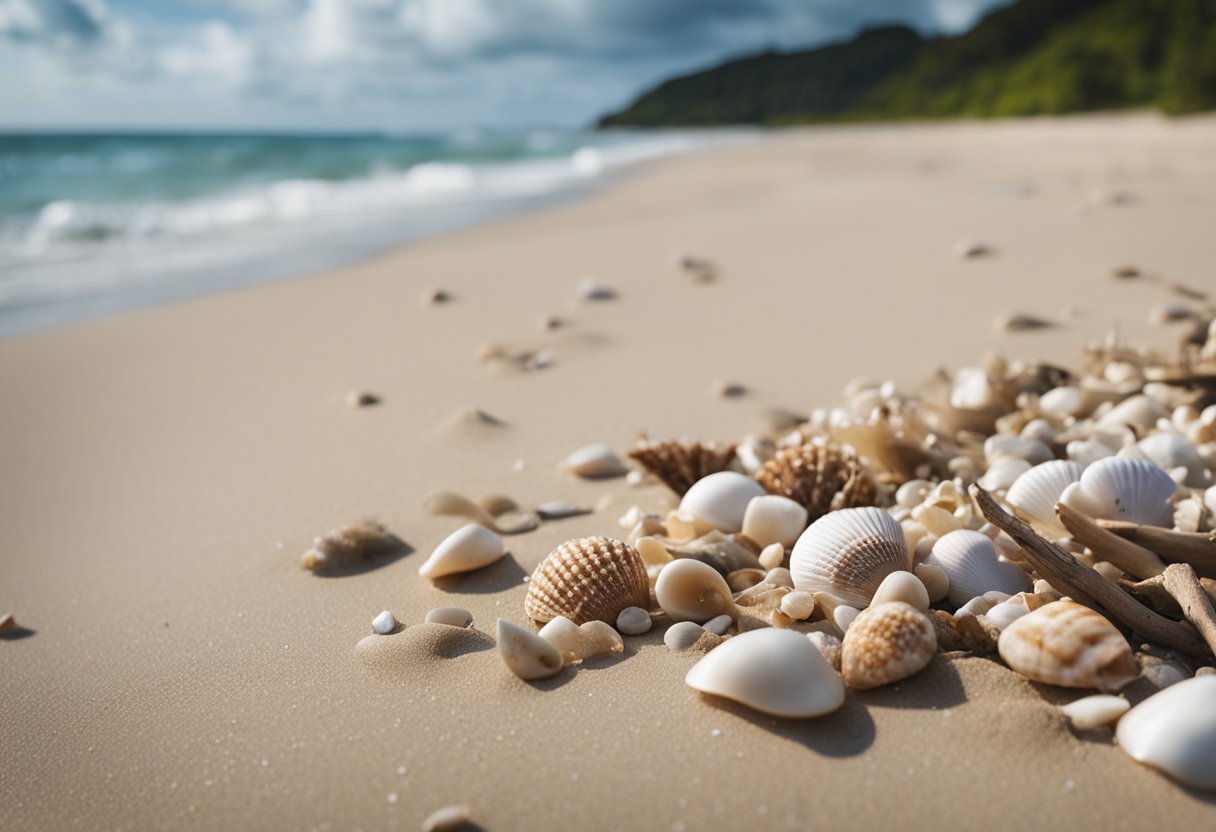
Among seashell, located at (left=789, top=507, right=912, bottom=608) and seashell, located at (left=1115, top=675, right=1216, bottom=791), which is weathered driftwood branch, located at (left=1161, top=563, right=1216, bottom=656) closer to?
seashell, located at (left=1115, top=675, right=1216, bottom=791)

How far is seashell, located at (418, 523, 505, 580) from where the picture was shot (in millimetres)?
2021

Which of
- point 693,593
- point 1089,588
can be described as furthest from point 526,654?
point 1089,588

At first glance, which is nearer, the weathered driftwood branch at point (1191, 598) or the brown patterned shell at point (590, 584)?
the weathered driftwood branch at point (1191, 598)

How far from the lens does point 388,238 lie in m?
7.81

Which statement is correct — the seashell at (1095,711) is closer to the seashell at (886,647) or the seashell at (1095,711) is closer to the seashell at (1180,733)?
the seashell at (1180,733)

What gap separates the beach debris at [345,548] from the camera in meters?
2.15

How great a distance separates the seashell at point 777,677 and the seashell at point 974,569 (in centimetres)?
43

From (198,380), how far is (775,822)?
3.25 metres

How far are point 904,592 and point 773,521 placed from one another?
16.1 inches

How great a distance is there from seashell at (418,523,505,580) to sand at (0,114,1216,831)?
59mm

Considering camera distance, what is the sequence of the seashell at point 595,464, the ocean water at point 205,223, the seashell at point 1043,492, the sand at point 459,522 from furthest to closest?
the ocean water at point 205,223 → the seashell at point 595,464 → the seashell at point 1043,492 → the sand at point 459,522

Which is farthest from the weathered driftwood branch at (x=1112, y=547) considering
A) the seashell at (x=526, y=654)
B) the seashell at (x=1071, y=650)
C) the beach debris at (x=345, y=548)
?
the beach debris at (x=345, y=548)

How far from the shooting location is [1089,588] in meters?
1.58

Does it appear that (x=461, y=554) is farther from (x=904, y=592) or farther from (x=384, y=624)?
(x=904, y=592)
